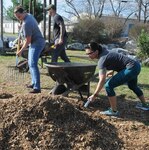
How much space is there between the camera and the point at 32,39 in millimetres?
8266

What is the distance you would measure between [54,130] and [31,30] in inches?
133

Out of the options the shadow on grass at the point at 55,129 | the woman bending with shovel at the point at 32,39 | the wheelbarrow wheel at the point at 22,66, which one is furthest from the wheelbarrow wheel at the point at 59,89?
the wheelbarrow wheel at the point at 22,66

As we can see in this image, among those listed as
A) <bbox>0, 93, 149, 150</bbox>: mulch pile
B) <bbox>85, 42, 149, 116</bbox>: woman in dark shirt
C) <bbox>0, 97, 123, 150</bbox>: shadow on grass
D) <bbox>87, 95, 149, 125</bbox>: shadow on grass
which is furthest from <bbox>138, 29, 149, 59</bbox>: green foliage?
<bbox>0, 97, 123, 150</bbox>: shadow on grass

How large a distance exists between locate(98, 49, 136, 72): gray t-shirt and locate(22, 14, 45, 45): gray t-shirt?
81.1 inches

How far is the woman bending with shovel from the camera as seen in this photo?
8031 mm

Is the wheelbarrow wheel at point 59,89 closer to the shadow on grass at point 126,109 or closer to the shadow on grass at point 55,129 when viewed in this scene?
the shadow on grass at point 126,109

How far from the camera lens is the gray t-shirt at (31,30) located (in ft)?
26.3

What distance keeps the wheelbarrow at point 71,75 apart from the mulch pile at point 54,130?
5.28 ft

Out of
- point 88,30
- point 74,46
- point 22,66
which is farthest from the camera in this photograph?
point 88,30

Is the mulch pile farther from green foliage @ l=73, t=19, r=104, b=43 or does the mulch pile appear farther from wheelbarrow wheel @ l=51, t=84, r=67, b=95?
green foliage @ l=73, t=19, r=104, b=43

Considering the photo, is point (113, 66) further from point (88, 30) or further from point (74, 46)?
point (88, 30)

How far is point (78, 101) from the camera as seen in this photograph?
7500mm

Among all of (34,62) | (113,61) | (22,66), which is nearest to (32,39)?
(34,62)

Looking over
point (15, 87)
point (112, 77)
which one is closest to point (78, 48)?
point (15, 87)
